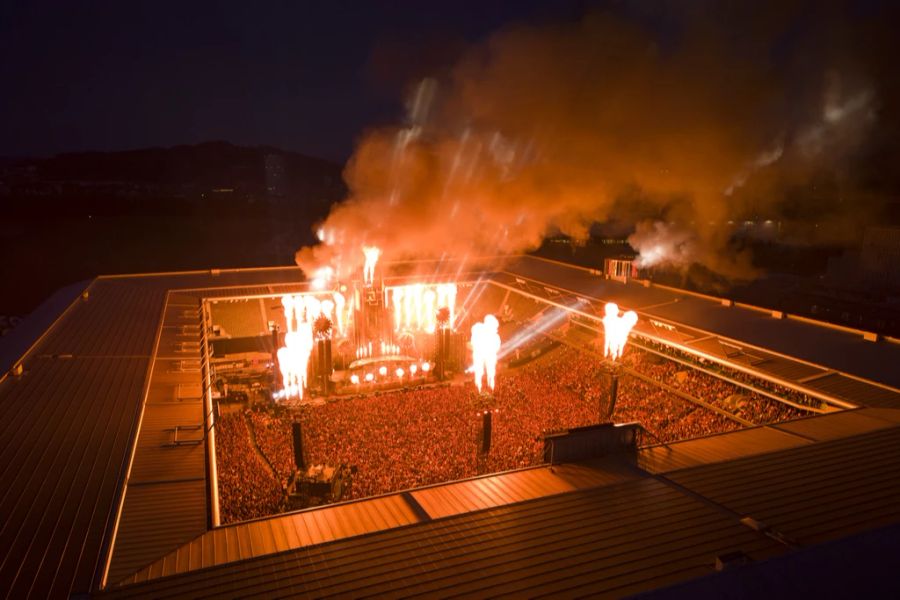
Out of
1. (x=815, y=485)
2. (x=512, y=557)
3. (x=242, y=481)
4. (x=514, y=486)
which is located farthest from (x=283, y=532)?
(x=815, y=485)

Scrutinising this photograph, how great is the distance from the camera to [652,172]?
15.6 meters

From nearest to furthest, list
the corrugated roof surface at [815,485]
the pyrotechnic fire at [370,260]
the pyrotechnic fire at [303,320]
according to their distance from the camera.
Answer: the corrugated roof surface at [815,485] → the pyrotechnic fire at [303,320] → the pyrotechnic fire at [370,260]

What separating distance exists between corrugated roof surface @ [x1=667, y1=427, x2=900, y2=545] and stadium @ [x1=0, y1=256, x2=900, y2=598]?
0.10ft

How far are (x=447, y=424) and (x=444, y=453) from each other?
1.30 m

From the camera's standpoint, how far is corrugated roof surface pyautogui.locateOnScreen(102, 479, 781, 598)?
4.04 m

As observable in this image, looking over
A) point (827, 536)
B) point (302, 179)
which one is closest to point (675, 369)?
point (827, 536)

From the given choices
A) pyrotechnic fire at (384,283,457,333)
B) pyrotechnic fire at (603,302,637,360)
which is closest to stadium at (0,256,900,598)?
pyrotechnic fire at (603,302,637,360)

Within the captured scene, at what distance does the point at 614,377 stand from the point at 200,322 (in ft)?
33.3

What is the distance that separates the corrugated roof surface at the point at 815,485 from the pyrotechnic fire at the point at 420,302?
40.3 ft

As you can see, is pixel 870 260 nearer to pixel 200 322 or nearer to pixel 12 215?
pixel 200 322

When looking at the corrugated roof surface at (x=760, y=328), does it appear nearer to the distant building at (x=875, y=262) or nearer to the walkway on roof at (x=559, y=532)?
the walkway on roof at (x=559, y=532)

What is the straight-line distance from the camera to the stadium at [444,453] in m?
4.31

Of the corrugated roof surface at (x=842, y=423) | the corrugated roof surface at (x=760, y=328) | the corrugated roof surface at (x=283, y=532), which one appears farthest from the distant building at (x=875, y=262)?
the corrugated roof surface at (x=283, y=532)

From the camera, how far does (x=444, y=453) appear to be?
8969mm
